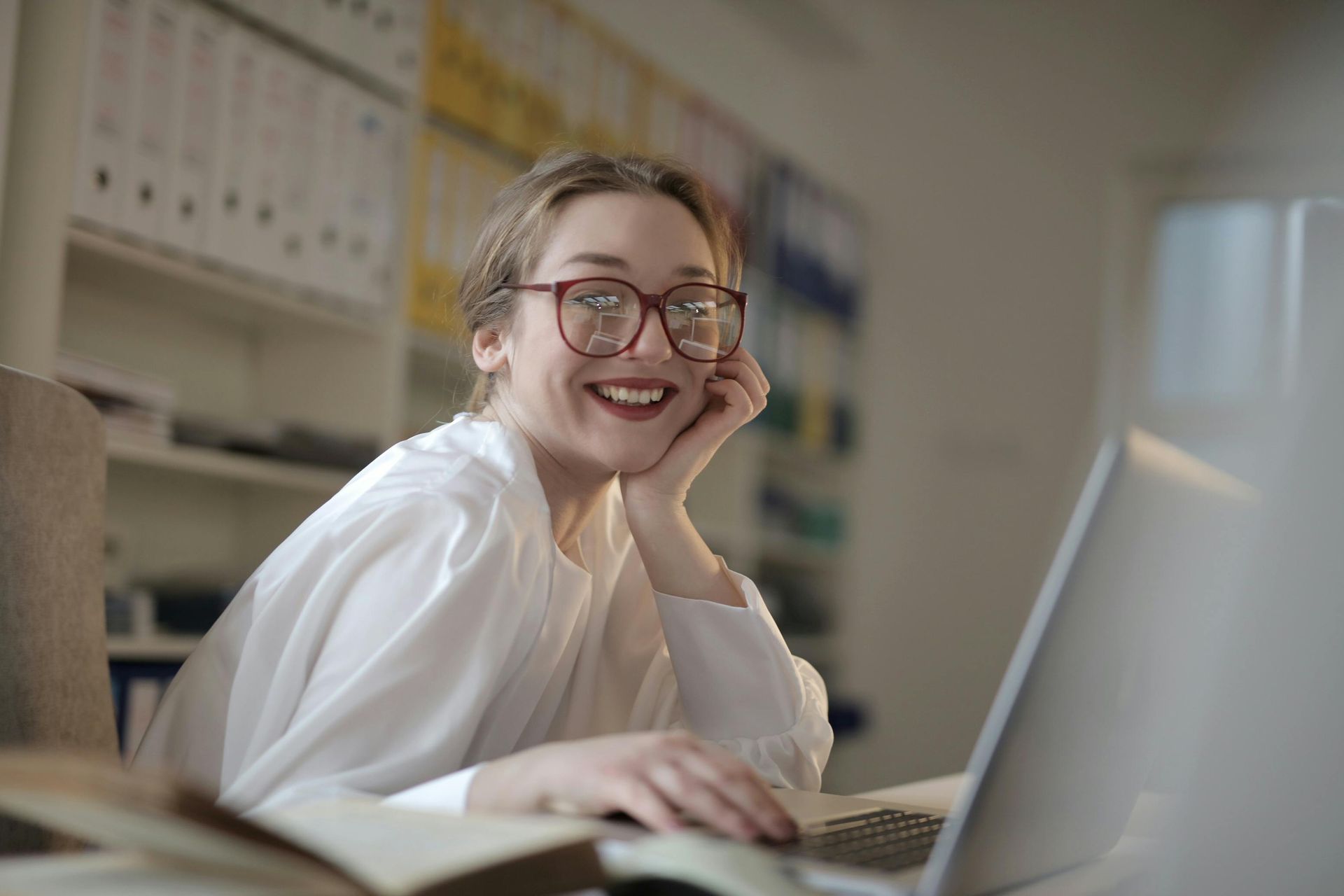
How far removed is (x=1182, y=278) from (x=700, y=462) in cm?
393

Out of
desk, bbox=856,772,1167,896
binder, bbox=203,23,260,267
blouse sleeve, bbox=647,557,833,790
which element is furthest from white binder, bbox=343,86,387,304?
desk, bbox=856,772,1167,896

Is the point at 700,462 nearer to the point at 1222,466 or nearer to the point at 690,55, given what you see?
the point at 1222,466

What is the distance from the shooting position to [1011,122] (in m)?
5.07

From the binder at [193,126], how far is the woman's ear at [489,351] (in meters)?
1.11

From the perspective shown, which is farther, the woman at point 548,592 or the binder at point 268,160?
the binder at point 268,160

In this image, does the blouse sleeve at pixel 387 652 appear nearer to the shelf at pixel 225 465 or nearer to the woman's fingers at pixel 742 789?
the woman's fingers at pixel 742 789

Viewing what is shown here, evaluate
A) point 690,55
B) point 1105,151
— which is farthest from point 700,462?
point 1105,151

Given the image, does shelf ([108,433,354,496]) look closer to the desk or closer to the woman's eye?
the woman's eye

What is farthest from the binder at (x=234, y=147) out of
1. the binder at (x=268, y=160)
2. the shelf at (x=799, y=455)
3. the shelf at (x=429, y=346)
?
the shelf at (x=799, y=455)

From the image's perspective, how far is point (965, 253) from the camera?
512cm

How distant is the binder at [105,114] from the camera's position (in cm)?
205

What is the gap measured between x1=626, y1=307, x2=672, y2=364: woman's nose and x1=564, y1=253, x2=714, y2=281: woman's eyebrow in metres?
0.05

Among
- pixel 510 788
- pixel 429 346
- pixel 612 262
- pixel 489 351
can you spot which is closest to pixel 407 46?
pixel 429 346

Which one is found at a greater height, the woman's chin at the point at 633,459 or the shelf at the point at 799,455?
the shelf at the point at 799,455
